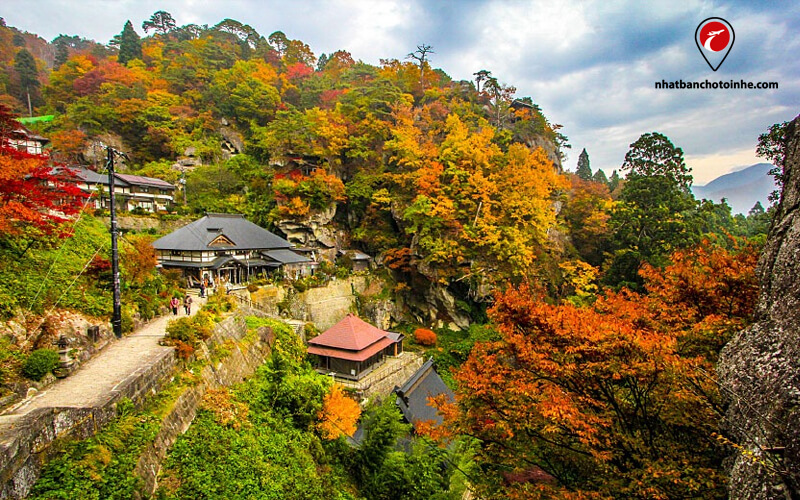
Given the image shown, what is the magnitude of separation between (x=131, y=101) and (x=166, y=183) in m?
11.8

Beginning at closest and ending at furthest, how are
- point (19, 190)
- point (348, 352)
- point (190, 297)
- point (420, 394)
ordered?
→ point (19, 190) → point (190, 297) → point (420, 394) → point (348, 352)

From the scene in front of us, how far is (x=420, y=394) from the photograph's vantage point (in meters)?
17.2

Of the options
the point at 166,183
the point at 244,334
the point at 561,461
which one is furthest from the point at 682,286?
the point at 166,183

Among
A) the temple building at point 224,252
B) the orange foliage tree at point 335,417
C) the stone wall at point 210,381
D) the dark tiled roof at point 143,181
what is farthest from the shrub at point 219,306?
the dark tiled roof at point 143,181

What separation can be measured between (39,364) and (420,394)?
14423 millimetres

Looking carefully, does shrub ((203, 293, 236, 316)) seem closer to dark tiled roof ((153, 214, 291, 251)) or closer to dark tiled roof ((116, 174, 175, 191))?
dark tiled roof ((153, 214, 291, 251))

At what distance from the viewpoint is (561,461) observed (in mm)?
7895

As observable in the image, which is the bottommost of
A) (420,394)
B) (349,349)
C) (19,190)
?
(420,394)

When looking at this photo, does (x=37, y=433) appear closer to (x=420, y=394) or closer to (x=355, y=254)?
(x=420, y=394)

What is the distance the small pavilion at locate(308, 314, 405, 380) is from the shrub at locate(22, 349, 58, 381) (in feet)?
40.4

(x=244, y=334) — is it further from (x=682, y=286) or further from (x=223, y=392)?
(x=682, y=286)

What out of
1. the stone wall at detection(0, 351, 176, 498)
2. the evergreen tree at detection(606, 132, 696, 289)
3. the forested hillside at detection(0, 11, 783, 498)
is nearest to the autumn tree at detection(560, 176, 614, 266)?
the forested hillside at detection(0, 11, 783, 498)

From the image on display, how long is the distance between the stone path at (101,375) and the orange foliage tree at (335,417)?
17.8ft

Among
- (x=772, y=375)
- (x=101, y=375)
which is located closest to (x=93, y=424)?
(x=101, y=375)
